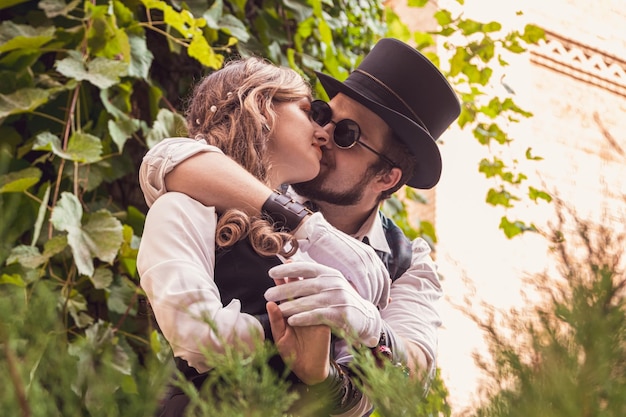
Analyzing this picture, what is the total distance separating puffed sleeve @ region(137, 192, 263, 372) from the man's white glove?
60mm

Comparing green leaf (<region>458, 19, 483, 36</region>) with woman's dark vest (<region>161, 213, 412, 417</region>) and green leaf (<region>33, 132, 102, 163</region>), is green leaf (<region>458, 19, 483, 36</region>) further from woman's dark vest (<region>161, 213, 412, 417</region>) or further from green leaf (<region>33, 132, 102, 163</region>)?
woman's dark vest (<region>161, 213, 412, 417</region>)

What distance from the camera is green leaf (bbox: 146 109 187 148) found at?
2.63 metres

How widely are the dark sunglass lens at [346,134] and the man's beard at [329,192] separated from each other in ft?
0.25

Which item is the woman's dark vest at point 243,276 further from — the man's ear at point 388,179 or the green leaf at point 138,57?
the green leaf at point 138,57

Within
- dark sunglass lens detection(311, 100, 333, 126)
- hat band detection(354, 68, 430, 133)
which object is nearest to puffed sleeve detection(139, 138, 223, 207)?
dark sunglass lens detection(311, 100, 333, 126)

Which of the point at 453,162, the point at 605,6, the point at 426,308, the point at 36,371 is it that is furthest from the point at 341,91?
the point at 605,6

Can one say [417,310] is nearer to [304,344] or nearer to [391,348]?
[391,348]

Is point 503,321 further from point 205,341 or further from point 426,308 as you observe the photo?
point 426,308

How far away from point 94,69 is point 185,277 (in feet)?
4.42

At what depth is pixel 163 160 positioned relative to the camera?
58.4 inches

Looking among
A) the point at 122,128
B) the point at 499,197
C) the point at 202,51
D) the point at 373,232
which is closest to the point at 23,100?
the point at 122,128

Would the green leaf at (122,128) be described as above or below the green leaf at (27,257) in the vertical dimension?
above

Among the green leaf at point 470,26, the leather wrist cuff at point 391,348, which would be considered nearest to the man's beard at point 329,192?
the leather wrist cuff at point 391,348

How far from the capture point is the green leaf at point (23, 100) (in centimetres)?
239
